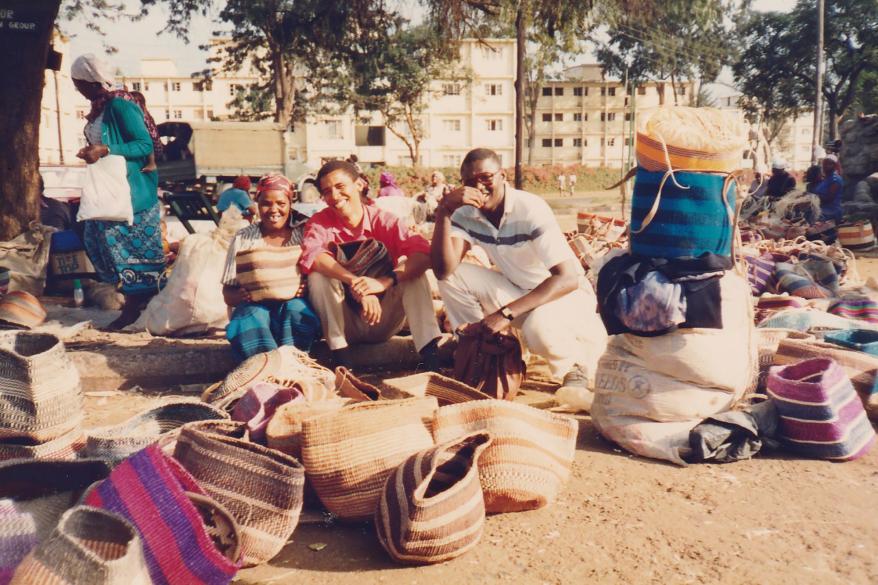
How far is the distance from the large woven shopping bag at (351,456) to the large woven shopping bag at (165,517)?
43 centimetres

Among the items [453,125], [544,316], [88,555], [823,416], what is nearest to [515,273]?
[544,316]

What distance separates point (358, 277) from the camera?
402cm

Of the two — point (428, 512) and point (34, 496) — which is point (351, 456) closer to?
point (428, 512)

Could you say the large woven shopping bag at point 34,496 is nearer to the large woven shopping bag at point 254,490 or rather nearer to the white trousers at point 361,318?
the large woven shopping bag at point 254,490

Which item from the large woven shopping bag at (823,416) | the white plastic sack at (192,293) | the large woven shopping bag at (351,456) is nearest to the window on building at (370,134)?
the white plastic sack at (192,293)

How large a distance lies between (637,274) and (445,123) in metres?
55.0

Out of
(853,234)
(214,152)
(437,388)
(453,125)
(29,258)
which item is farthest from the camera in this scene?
(453,125)

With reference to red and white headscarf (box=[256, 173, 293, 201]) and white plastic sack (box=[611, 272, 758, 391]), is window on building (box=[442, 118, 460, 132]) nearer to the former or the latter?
red and white headscarf (box=[256, 173, 293, 201])

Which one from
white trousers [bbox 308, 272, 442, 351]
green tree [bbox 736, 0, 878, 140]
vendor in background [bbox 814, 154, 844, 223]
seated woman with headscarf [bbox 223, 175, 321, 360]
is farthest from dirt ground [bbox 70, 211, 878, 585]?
green tree [bbox 736, 0, 878, 140]

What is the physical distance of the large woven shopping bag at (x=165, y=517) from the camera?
195cm

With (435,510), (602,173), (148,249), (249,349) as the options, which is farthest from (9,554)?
(602,173)

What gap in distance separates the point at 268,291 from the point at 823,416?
2593 millimetres

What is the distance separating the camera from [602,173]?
52062 mm

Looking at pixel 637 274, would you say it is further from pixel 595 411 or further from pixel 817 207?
pixel 817 207
